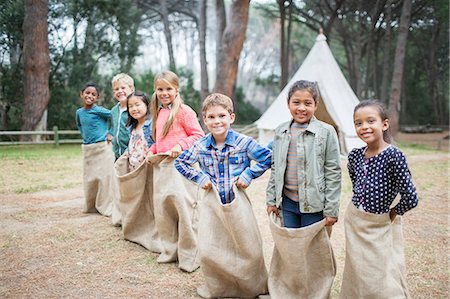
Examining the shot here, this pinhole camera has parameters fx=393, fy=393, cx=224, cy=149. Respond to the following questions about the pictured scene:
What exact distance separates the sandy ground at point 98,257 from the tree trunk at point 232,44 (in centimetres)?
354

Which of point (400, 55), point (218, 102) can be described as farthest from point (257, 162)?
point (400, 55)

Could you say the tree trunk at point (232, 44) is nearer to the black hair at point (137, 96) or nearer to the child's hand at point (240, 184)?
the black hair at point (137, 96)

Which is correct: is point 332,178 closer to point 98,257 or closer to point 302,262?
point 302,262

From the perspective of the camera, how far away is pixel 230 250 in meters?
2.41

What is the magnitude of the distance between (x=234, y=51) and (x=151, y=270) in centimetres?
553

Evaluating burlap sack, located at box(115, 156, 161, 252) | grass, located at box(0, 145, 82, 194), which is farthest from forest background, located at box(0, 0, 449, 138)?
burlap sack, located at box(115, 156, 161, 252)

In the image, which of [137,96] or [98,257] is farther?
[137,96]

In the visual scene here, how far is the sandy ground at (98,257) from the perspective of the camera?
261 cm

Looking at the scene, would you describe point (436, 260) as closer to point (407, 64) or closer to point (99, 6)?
point (99, 6)

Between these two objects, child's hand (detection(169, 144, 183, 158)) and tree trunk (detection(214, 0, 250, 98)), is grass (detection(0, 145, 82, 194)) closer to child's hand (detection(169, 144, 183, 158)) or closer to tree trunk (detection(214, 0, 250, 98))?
tree trunk (detection(214, 0, 250, 98))

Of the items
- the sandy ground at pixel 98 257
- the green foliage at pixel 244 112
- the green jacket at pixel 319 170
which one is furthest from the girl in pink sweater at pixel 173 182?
the green foliage at pixel 244 112

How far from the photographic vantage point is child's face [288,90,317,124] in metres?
2.23

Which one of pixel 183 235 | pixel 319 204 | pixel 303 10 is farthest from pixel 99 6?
pixel 319 204

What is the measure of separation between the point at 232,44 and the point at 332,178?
5828 millimetres
